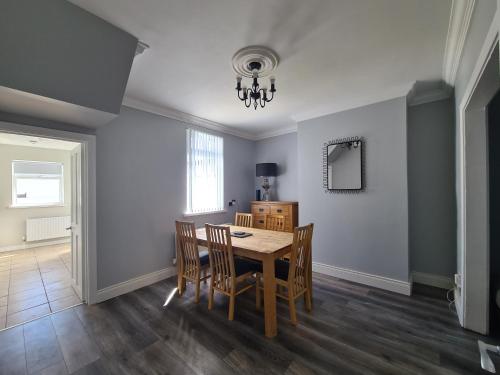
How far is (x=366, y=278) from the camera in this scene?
115 inches

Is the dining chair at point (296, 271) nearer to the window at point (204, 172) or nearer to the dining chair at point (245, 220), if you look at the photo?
the dining chair at point (245, 220)

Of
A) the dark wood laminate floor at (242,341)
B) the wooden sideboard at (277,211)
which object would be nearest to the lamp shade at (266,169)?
the wooden sideboard at (277,211)

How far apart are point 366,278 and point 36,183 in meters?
6.89

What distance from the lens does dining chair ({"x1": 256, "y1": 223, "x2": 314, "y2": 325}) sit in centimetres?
207

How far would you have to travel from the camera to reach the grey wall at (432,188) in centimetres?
271

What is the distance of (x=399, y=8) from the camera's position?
1467mm

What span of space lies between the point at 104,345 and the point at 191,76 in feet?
8.65

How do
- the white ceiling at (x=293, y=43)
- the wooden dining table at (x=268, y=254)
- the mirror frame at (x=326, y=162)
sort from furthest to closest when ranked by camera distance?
the mirror frame at (x=326, y=162) < the wooden dining table at (x=268, y=254) < the white ceiling at (x=293, y=43)

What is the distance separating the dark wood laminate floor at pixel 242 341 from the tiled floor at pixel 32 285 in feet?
0.89

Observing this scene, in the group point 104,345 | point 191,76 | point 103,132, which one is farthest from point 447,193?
point 103,132

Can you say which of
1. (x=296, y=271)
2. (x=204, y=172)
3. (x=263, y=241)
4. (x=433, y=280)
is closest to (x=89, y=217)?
(x=204, y=172)

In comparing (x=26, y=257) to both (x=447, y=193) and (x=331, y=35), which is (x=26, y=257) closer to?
(x=331, y=35)

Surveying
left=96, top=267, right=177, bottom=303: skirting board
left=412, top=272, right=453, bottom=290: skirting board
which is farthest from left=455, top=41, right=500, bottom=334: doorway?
left=96, top=267, right=177, bottom=303: skirting board

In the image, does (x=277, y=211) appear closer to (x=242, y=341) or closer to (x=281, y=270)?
(x=281, y=270)
